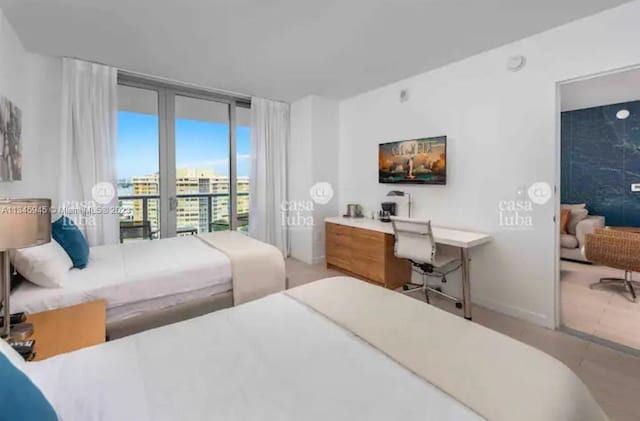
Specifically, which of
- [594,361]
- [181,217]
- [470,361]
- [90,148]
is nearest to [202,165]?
[181,217]

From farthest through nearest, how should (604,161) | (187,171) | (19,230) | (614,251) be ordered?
(604,161)
(187,171)
(614,251)
(19,230)

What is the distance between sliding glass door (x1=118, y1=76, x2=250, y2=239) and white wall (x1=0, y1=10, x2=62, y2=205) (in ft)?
1.96

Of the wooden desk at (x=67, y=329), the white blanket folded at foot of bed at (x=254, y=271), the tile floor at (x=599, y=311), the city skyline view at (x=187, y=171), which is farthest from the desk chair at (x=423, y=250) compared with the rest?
the city skyline view at (x=187, y=171)

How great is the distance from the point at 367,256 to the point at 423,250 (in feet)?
2.87

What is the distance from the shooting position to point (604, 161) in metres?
4.85

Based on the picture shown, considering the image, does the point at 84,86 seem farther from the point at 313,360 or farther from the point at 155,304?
the point at 313,360

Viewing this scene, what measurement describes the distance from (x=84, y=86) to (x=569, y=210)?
6.72 m

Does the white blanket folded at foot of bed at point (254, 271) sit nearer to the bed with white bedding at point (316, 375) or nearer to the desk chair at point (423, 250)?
the bed with white bedding at point (316, 375)

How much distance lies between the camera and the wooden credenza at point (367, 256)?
345cm

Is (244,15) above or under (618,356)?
above

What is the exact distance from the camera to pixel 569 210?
15.9 ft

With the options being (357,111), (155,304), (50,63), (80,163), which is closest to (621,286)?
(357,111)

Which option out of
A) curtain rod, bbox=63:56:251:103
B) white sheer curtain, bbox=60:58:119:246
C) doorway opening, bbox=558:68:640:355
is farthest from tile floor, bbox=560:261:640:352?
white sheer curtain, bbox=60:58:119:246

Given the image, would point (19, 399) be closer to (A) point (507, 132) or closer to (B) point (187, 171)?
(A) point (507, 132)
